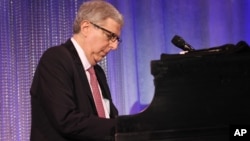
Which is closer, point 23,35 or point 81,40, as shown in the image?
point 81,40

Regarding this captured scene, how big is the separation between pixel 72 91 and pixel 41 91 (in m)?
0.13

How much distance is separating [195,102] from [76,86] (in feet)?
1.87

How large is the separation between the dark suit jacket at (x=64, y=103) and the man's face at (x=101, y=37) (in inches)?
3.4

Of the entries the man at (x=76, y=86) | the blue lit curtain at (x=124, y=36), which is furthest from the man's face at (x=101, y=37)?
the blue lit curtain at (x=124, y=36)

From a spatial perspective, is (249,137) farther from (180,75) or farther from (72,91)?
(72,91)

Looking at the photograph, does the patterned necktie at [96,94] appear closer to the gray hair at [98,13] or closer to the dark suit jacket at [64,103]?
the dark suit jacket at [64,103]

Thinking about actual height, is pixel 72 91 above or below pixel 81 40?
below

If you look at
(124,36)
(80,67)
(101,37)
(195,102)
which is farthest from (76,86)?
(124,36)

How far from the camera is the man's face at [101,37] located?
193 cm

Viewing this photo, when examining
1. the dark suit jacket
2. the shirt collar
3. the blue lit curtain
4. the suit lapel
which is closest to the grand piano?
the dark suit jacket

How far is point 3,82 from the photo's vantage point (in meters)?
2.49

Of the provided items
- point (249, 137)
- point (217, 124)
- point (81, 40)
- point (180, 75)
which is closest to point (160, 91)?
point (180, 75)

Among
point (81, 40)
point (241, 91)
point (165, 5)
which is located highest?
point (165, 5)

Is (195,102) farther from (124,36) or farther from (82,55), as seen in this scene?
(124,36)
